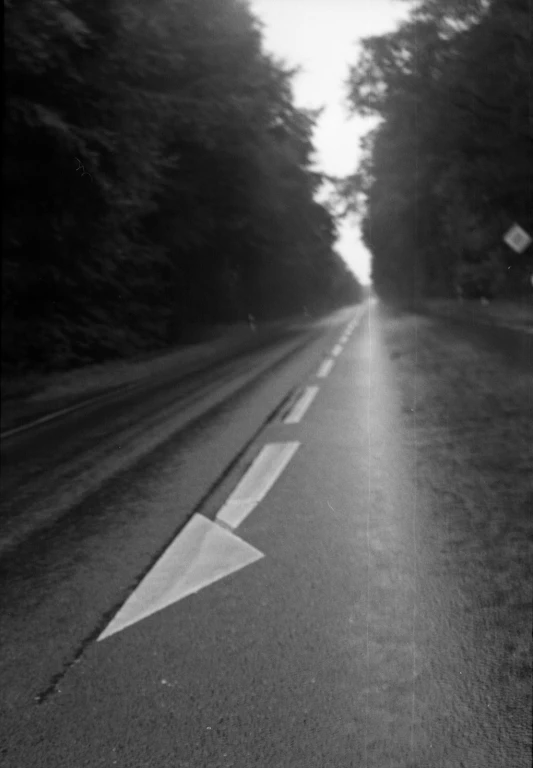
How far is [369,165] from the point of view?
34.5 meters

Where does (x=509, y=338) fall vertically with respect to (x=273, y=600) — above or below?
below

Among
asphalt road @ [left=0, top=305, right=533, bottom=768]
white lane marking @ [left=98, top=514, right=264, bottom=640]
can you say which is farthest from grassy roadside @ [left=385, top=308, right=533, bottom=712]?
white lane marking @ [left=98, top=514, right=264, bottom=640]

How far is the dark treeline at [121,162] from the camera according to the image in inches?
461

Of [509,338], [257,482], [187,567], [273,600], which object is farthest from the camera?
[509,338]

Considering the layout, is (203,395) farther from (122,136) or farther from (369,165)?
(369,165)

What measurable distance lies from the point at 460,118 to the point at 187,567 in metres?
23.5

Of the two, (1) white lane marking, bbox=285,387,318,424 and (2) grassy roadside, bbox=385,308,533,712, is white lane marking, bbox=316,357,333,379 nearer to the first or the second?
(1) white lane marking, bbox=285,387,318,424

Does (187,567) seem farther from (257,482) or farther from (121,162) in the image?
(121,162)

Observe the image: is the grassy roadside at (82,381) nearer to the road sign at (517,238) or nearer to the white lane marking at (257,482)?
the white lane marking at (257,482)

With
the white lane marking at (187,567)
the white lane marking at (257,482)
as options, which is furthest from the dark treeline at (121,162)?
the white lane marking at (187,567)

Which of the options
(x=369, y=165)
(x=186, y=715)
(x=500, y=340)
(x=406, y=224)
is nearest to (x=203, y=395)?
(x=186, y=715)

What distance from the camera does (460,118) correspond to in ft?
79.6

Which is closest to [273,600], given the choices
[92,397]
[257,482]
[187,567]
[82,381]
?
[187,567]

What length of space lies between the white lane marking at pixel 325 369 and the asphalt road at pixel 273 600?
15.7 ft
